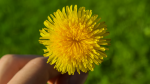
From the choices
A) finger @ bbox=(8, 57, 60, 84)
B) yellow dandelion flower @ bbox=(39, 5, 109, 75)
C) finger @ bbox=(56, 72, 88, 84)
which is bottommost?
finger @ bbox=(56, 72, 88, 84)

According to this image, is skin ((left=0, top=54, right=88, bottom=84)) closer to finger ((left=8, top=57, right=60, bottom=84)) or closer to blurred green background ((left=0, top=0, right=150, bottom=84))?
finger ((left=8, top=57, right=60, bottom=84))

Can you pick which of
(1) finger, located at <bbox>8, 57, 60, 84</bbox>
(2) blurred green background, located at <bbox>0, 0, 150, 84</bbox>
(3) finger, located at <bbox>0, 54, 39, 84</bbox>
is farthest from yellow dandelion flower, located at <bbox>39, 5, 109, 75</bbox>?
(2) blurred green background, located at <bbox>0, 0, 150, 84</bbox>

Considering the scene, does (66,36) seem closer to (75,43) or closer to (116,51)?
(75,43)

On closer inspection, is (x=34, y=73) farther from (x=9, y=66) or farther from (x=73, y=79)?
(x=73, y=79)

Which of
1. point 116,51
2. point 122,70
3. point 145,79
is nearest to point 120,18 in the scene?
point 116,51

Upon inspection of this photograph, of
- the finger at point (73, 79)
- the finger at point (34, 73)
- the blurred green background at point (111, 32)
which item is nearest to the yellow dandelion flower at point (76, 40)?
the finger at point (34, 73)

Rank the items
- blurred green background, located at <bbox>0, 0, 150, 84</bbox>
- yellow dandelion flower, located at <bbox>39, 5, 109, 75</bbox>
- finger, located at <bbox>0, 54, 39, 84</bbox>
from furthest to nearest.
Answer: blurred green background, located at <bbox>0, 0, 150, 84</bbox>
finger, located at <bbox>0, 54, 39, 84</bbox>
yellow dandelion flower, located at <bbox>39, 5, 109, 75</bbox>

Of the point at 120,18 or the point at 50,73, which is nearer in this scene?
the point at 50,73
